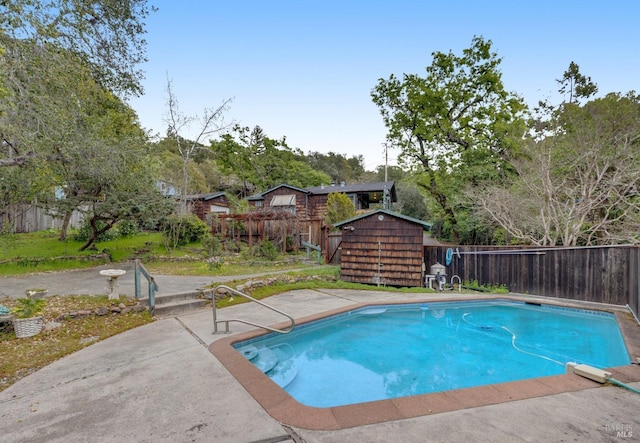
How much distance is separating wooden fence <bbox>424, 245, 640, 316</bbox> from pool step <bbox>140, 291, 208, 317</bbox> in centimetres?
732

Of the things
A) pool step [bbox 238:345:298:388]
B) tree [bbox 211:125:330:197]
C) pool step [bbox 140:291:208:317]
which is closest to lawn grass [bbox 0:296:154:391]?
pool step [bbox 140:291:208:317]

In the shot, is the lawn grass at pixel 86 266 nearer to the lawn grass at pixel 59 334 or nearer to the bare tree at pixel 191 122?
the lawn grass at pixel 59 334

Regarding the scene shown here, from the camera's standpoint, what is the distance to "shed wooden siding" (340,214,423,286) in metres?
9.83

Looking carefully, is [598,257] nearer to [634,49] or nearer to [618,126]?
[618,126]

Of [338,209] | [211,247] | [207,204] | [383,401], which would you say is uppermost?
[207,204]

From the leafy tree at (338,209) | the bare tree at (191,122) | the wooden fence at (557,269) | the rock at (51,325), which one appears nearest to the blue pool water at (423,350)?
the wooden fence at (557,269)

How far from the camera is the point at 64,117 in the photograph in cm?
616

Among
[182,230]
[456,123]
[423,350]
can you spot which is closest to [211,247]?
[182,230]

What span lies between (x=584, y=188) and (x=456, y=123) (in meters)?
7.83

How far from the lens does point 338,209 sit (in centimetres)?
1605

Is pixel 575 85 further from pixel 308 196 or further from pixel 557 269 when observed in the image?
pixel 557 269

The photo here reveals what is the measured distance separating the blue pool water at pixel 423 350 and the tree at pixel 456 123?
8.63 metres

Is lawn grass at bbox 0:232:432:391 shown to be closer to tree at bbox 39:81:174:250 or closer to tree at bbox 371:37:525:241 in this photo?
tree at bbox 39:81:174:250

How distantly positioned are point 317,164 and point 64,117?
3989 cm
